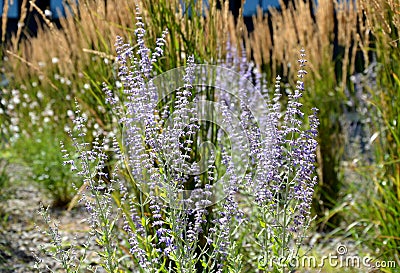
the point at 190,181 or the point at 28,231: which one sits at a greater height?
the point at 190,181

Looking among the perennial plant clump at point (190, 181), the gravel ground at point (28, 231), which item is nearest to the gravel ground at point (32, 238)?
the gravel ground at point (28, 231)

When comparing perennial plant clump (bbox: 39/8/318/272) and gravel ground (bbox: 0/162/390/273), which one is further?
gravel ground (bbox: 0/162/390/273)

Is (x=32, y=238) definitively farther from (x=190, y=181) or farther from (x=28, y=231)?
(x=190, y=181)

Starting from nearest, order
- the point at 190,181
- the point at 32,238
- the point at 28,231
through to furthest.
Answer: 1. the point at 190,181
2. the point at 32,238
3. the point at 28,231

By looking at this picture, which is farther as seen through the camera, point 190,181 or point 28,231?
point 28,231

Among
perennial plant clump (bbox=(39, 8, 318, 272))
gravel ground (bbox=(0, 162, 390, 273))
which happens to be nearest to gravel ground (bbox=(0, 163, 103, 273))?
gravel ground (bbox=(0, 162, 390, 273))

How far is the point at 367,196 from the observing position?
375cm

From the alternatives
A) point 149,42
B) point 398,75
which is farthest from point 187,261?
point 398,75

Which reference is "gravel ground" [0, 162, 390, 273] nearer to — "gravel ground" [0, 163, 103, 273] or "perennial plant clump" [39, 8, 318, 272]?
"gravel ground" [0, 163, 103, 273]

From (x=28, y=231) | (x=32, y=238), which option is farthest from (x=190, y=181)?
(x=28, y=231)

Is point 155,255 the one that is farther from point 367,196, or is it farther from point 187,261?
point 367,196

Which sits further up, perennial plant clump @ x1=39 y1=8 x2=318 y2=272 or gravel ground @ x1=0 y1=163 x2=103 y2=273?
perennial plant clump @ x1=39 y1=8 x2=318 y2=272

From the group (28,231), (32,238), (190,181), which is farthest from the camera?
(28,231)

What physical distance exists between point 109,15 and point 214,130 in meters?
0.95
